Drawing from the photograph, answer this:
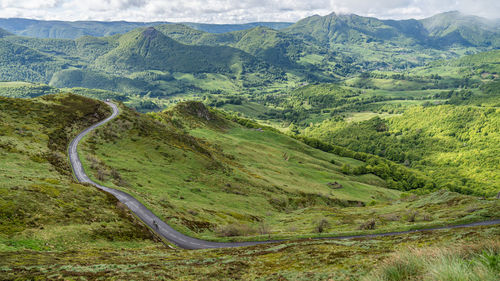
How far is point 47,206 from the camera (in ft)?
128

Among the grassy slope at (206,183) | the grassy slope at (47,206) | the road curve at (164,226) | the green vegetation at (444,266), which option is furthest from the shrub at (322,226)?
the green vegetation at (444,266)

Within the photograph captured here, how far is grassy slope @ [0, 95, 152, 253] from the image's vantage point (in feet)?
107

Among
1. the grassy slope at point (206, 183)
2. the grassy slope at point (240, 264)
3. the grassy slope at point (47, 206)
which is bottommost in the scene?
the grassy slope at point (206, 183)

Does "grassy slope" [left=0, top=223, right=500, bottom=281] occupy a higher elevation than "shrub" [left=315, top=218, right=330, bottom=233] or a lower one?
higher

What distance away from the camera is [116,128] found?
102250 mm

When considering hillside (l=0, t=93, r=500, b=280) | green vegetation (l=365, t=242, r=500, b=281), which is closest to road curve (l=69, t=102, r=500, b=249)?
hillside (l=0, t=93, r=500, b=280)

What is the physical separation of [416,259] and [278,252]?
784 inches

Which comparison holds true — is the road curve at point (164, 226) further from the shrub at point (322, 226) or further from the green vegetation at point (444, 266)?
the green vegetation at point (444, 266)

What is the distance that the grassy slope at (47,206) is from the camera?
1280 inches

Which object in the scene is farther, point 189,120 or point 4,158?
point 189,120

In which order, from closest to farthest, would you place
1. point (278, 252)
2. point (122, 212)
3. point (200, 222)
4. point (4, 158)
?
1. point (278, 252)
2. point (122, 212)
3. point (4, 158)
4. point (200, 222)

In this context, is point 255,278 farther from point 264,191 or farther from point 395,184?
point 395,184

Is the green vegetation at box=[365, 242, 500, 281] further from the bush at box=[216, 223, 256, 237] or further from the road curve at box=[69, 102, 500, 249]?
the bush at box=[216, 223, 256, 237]

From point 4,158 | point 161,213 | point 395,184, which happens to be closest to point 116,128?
point 4,158
